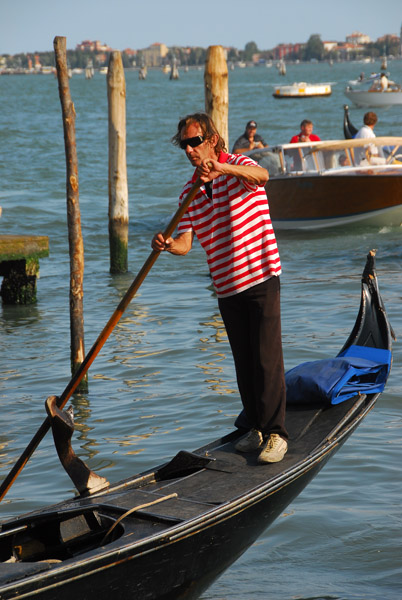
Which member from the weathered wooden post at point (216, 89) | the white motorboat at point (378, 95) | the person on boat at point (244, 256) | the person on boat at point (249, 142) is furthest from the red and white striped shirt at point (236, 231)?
the white motorboat at point (378, 95)

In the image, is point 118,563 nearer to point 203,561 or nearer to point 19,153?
point 203,561

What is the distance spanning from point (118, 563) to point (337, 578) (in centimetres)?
124

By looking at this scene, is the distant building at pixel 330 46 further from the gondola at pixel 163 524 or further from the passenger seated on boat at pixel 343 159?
the gondola at pixel 163 524

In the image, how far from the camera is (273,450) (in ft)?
12.7

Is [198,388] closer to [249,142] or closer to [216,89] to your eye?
[216,89]

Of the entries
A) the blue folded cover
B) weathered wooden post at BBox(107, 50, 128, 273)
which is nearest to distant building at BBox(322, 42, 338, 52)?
weathered wooden post at BBox(107, 50, 128, 273)

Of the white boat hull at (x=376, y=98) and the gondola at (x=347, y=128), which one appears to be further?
the white boat hull at (x=376, y=98)

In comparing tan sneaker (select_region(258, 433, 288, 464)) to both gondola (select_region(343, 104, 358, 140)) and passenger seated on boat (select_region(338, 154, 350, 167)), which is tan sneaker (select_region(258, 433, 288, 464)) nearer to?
passenger seated on boat (select_region(338, 154, 350, 167))

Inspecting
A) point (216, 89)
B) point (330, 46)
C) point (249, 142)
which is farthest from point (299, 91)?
point (330, 46)

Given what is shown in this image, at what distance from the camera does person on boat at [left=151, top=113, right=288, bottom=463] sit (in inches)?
139

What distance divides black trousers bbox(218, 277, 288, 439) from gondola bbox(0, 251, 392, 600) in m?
0.20

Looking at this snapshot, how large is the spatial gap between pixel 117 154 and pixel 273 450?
6435 millimetres

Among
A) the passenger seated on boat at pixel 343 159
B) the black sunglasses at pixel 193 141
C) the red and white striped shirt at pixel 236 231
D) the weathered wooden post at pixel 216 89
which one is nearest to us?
the black sunglasses at pixel 193 141

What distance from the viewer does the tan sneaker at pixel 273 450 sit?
384cm
